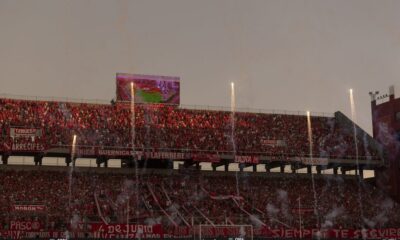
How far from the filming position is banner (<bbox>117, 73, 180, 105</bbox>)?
69.6 meters

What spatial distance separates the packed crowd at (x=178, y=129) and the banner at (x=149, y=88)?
902 millimetres

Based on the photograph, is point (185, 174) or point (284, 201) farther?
point (185, 174)

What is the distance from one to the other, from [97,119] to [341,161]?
2772cm

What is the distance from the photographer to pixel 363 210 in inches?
2601

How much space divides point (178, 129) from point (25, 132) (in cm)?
1623

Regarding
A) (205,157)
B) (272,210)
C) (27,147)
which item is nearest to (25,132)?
(27,147)

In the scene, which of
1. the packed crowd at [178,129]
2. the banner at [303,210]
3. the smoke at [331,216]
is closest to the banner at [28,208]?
the packed crowd at [178,129]

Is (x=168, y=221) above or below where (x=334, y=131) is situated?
below

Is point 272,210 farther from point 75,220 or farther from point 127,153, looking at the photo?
point 75,220

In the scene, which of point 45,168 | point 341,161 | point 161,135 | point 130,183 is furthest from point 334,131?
point 45,168

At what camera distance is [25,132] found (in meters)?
62.7

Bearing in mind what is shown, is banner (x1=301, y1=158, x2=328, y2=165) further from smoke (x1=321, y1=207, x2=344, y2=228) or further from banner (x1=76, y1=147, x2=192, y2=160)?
banner (x1=76, y1=147, x2=192, y2=160)

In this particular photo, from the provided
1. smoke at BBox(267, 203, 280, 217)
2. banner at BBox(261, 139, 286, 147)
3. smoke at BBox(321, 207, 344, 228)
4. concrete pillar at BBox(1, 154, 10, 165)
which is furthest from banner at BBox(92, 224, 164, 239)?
banner at BBox(261, 139, 286, 147)

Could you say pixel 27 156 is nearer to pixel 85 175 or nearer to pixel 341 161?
pixel 85 175
